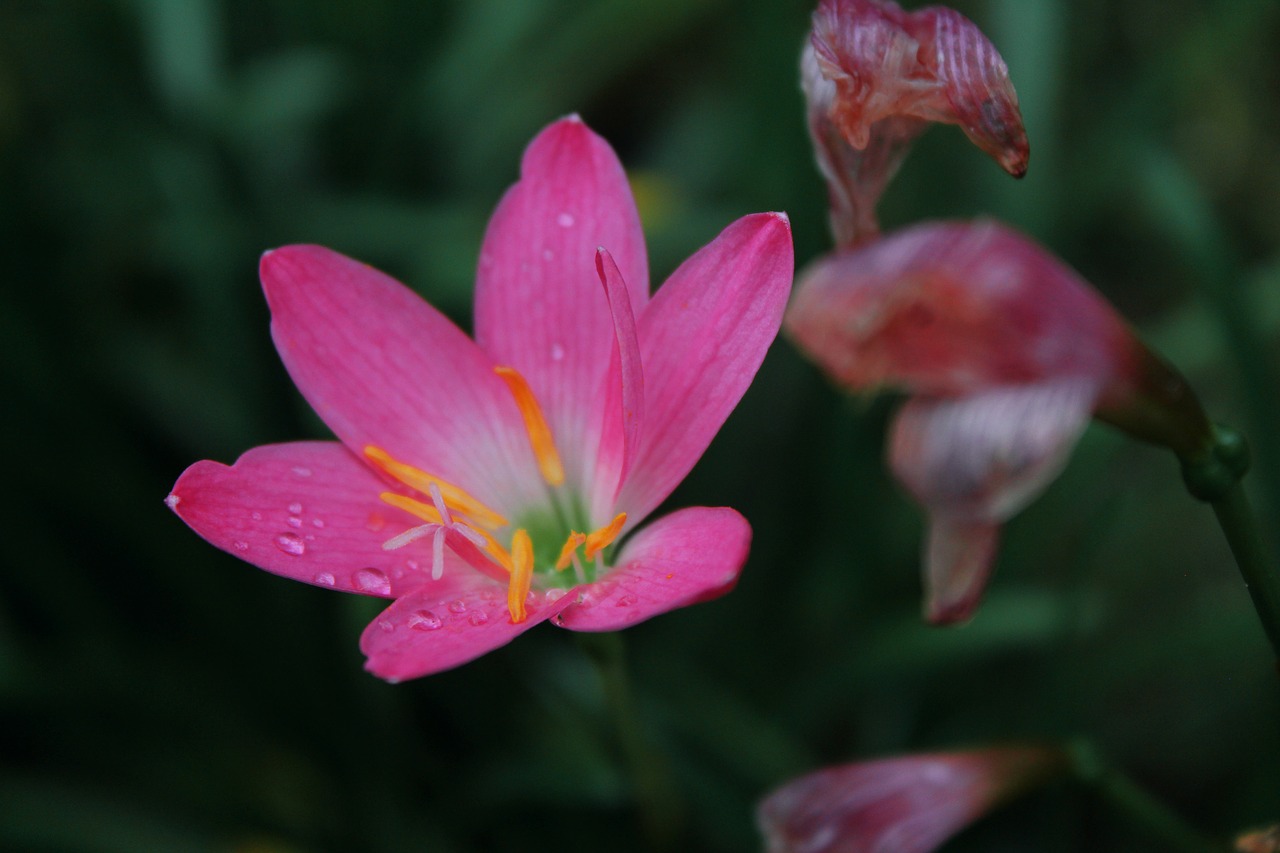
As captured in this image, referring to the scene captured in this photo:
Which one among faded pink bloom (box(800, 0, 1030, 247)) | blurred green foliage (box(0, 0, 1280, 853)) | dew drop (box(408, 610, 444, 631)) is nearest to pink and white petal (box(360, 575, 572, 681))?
dew drop (box(408, 610, 444, 631))

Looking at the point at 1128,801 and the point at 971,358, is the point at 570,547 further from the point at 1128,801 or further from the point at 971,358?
the point at 1128,801

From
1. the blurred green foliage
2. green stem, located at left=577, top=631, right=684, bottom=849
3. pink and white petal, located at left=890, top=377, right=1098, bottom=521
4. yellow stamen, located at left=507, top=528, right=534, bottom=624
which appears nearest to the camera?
pink and white petal, located at left=890, top=377, right=1098, bottom=521

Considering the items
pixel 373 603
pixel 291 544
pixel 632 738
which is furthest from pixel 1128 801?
pixel 373 603

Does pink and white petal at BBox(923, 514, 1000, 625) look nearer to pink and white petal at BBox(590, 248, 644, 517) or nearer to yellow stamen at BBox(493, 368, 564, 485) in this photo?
pink and white petal at BBox(590, 248, 644, 517)

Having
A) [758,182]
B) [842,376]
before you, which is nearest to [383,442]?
[842,376]

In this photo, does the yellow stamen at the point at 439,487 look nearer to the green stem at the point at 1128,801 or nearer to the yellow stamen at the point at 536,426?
the yellow stamen at the point at 536,426

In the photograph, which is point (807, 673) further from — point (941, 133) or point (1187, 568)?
point (941, 133)
